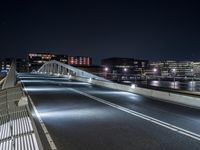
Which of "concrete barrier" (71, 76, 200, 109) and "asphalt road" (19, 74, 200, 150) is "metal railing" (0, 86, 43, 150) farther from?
"concrete barrier" (71, 76, 200, 109)

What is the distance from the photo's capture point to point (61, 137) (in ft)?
28.6

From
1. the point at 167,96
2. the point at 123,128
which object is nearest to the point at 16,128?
the point at 123,128

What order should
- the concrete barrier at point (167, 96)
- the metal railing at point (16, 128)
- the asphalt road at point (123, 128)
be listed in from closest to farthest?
the metal railing at point (16, 128), the asphalt road at point (123, 128), the concrete barrier at point (167, 96)

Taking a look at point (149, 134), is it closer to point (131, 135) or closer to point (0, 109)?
point (131, 135)

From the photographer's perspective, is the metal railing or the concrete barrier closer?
the metal railing

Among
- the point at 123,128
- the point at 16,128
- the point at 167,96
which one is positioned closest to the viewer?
the point at 16,128

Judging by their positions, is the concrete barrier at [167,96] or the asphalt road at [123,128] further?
the concrete barrier at [167,96]

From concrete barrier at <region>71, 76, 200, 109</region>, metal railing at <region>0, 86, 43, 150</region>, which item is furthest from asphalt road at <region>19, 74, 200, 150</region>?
concrete barrier at <region>71, 76, 200, 109</region>

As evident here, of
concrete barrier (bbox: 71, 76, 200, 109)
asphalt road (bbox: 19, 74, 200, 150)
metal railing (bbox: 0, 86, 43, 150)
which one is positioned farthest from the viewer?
concrete barrier (bbox: 71, 76, 200, 109)

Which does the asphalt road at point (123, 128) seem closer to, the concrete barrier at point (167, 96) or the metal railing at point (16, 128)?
the metal railing at point (16, 128)

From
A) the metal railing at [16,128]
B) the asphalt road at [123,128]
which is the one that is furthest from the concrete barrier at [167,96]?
the metal railing at [16,128]

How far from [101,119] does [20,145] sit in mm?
4956

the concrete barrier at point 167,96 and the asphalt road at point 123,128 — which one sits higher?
the concrete barrier at point 167,96

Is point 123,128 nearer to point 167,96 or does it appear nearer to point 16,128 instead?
point 16,128
